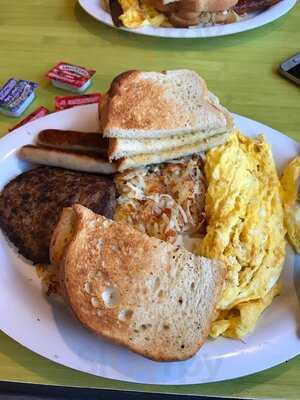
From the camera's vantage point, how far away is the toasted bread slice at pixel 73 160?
1.45 metres

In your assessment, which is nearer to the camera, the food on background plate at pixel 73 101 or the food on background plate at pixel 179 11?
the food on background plate at pixel 73 101

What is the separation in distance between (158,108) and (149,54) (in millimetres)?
626

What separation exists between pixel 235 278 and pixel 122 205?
0.39m

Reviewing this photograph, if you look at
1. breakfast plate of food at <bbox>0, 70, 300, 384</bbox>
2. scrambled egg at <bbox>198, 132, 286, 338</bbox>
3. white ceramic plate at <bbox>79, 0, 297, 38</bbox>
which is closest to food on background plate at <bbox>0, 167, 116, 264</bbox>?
breakfast plate of food at <bbox>0, 70, 300, 384</bbox>

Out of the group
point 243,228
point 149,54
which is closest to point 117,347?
point 243,228

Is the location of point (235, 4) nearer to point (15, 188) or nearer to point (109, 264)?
point (15, 188)

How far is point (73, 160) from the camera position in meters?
1.45

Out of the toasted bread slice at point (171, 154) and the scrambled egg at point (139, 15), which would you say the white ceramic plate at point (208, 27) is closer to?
the scrambled egg at point (139, 15)

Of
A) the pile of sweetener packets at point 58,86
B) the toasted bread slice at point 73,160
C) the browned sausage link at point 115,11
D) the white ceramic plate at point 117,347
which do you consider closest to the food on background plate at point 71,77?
the pile of sweetener packets at point 58,86

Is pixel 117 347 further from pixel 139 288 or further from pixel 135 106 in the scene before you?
pixel 135 106

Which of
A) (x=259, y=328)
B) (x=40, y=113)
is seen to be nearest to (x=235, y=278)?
(x=259, y=328)

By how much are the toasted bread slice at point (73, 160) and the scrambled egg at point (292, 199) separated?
493 mm

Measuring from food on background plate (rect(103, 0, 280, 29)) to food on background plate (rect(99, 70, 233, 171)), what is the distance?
0.55 m

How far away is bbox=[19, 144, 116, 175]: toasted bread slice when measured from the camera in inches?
57.0
